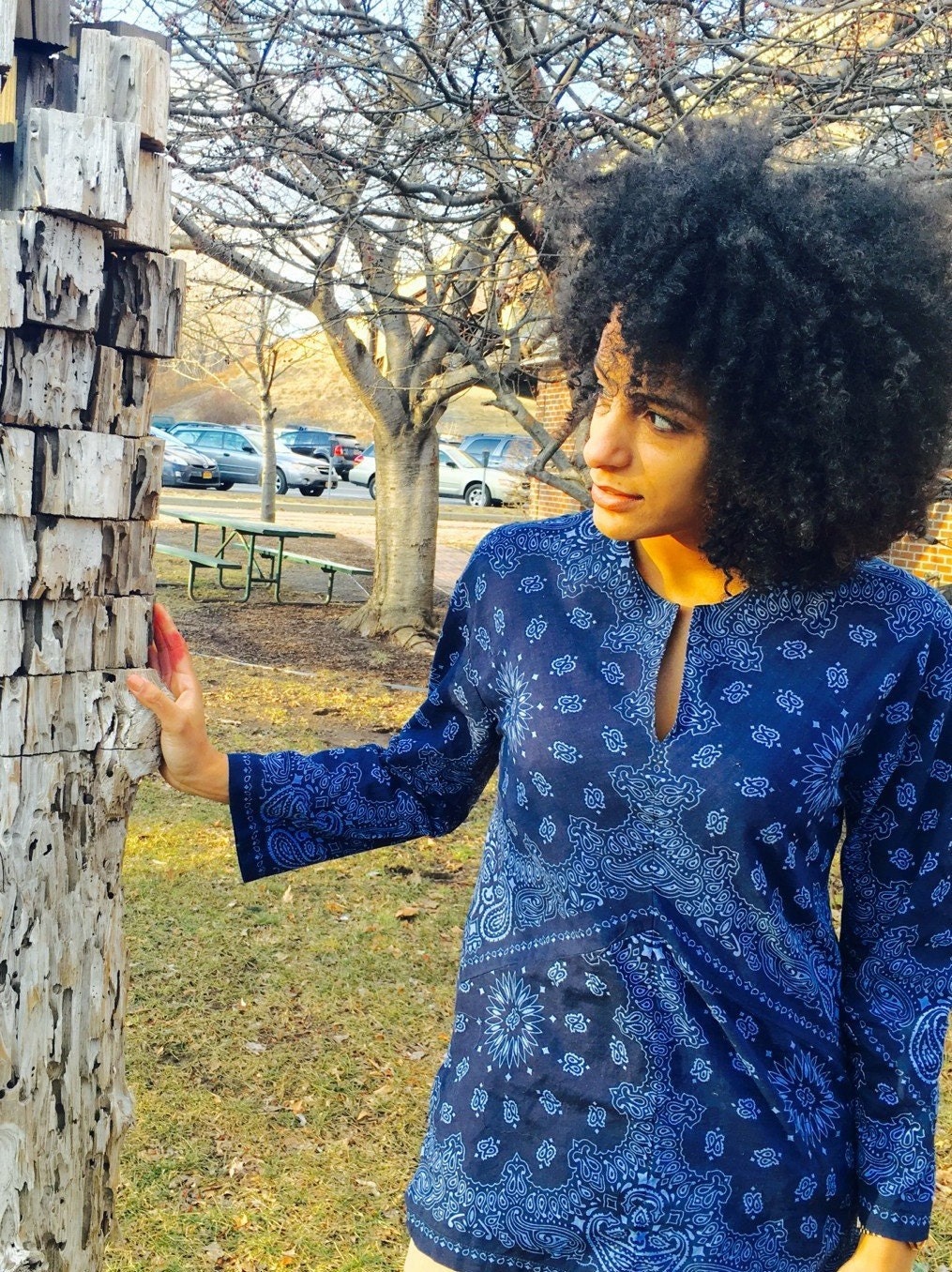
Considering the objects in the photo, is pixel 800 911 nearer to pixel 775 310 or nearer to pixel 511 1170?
pixel 511 1170

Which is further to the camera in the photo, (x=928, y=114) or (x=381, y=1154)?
(x=928, y=114)

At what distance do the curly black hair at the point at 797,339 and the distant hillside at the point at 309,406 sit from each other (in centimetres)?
3866

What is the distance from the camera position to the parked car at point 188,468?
84.7 feet

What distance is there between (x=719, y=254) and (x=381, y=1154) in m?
2.99

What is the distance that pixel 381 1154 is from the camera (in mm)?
3695

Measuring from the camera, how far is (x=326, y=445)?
3419 cm

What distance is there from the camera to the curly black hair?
1.55 metres

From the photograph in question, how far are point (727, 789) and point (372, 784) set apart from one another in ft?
1.85

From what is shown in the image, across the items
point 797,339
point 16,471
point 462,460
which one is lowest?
point 16,471

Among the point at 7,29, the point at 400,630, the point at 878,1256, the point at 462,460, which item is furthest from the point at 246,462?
the point at 878,1256

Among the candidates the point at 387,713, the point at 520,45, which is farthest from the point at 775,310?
the point at 387,713

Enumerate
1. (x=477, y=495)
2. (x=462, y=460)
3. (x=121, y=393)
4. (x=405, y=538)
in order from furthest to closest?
1. (x=462, y=460)
2. (x=477, y=495)
3. (x=405, y=538)
4. (x=121, y=393)

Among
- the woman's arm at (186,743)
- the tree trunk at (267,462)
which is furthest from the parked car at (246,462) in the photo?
the woman's arm at (186,743)

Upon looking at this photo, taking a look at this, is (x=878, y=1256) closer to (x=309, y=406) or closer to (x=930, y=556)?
(x=930, y=556)
